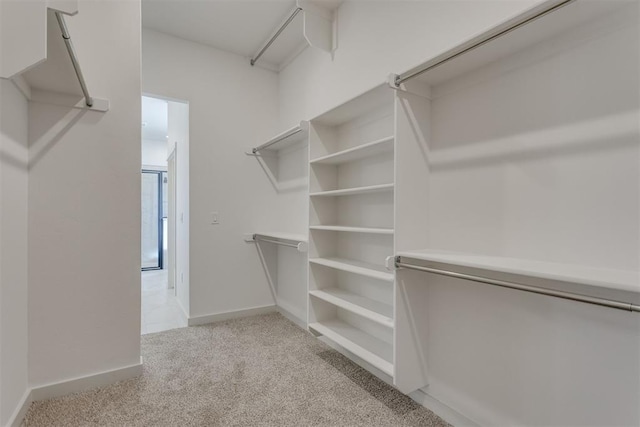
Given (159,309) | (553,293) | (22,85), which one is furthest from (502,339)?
(159,309)

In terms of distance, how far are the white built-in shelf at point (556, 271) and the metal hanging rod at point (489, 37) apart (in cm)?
87

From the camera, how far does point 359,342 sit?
2023mm

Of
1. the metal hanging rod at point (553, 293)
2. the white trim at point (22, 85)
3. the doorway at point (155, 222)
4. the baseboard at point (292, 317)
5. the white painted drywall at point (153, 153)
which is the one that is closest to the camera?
the metal hanging rod at point (553, 293)

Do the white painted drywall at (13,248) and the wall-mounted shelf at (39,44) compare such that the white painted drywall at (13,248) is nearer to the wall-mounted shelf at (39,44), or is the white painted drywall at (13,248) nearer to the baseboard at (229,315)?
the wall-mounted shelf at (39,44)

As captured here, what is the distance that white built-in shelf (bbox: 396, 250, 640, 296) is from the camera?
0.89m

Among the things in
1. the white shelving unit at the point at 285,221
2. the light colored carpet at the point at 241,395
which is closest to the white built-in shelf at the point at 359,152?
the white shelving unit at the point at 285,221

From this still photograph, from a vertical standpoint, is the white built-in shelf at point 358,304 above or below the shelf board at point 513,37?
below

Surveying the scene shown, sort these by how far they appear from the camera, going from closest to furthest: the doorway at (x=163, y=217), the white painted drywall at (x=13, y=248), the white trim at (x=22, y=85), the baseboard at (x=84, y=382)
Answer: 1. the white painted drywall at (x=13, y=248)
2. the white trim at (x=22, y=85)
3. the baseboard at (x=84, y=382)
4. the doorway at (x=163, y=217)

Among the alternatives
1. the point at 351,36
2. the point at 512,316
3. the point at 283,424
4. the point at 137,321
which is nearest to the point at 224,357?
the point at 137,321

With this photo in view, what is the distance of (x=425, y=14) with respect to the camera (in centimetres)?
179

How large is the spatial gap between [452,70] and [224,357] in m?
2.48

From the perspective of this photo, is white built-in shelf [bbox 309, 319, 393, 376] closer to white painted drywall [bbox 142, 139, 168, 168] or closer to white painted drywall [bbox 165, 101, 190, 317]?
white painted drywall [bbox 165, 101, 190, 317]

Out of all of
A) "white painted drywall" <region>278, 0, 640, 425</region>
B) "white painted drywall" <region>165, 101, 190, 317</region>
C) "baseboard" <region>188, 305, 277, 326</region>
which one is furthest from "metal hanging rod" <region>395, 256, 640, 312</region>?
"white painted drywall" <region>165, 101, 190, 317</region>

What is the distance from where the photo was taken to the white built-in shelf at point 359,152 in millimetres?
Answer: 1740
